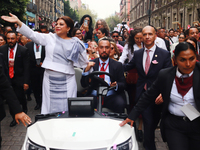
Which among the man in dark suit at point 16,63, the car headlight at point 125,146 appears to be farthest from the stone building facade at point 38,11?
the car headlight at point 125,146

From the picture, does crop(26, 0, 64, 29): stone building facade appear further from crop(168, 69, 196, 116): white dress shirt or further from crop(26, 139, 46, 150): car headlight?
crop(26, 139, 46, 150): car headlight

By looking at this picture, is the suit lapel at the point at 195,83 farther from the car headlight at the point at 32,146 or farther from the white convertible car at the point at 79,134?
the car headlight at the point at 32,146

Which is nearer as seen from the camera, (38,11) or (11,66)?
(11,66)

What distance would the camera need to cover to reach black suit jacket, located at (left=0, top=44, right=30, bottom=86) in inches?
223

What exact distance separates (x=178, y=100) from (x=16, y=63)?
13.8ft

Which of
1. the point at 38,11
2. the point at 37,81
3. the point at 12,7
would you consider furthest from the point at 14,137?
the point at 38,11

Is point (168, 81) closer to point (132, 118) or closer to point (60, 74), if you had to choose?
point (132, 118)

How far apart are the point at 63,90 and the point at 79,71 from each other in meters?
0.69

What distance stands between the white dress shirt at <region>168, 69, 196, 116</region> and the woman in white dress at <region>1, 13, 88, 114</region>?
164 centimetres

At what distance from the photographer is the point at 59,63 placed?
12.0 ft

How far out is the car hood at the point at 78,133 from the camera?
2.28 metres

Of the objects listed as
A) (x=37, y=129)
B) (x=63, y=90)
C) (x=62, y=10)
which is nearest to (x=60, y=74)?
(x=63, y=90)

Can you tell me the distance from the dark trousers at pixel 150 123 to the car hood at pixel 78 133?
1345 millimetres

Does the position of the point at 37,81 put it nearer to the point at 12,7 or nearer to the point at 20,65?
the point at 20,65
